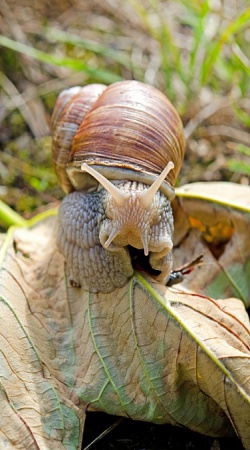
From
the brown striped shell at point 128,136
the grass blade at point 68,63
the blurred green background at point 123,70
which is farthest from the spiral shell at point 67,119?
the grass blade at point 68,63

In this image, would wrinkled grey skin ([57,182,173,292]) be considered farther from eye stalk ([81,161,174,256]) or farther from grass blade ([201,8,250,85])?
grass blade ([201,8,250,85])

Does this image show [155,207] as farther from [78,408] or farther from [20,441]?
[20,441]

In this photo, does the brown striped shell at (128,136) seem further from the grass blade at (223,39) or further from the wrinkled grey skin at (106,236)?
the grass blade at (223,39)

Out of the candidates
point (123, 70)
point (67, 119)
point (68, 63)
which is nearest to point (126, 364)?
point (67, 119)

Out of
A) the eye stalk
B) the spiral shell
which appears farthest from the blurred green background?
the eye stalk

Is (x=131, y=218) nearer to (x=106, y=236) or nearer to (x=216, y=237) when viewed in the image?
(x=106, y=236)

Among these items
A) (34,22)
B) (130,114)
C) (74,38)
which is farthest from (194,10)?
(130,114)
